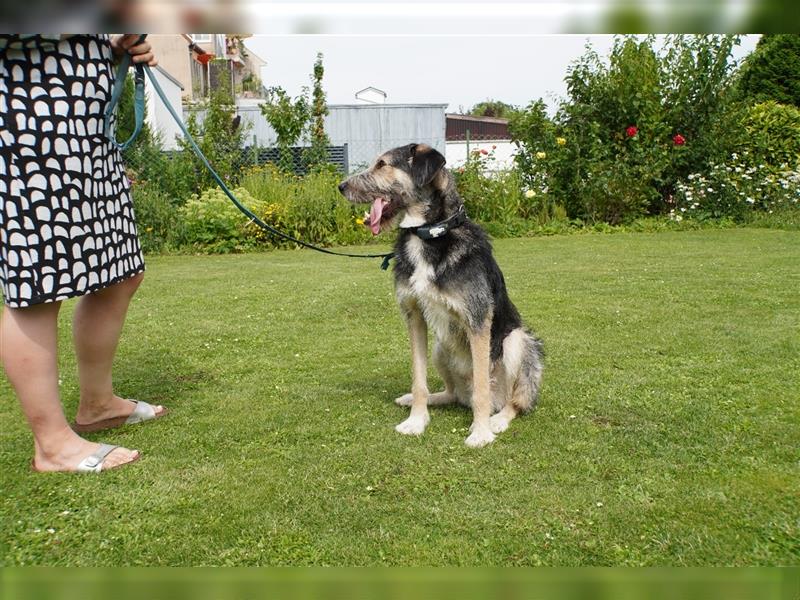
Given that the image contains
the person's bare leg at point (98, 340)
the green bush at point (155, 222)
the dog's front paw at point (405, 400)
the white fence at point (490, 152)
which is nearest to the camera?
the person's bare leg at point (98, 340)

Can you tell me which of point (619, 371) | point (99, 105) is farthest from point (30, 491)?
point (619, 371)

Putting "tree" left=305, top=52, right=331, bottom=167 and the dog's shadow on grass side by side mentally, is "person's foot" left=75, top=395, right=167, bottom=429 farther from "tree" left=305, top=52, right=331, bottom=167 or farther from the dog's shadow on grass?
"tree" left=305, top=52, right=331, bottom=167

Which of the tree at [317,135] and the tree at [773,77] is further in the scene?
the tree at [773,77]

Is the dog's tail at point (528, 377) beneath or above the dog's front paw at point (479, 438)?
above

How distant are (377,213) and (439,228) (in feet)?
1.34

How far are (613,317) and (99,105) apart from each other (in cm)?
518

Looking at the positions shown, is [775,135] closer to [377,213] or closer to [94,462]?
[377,213]

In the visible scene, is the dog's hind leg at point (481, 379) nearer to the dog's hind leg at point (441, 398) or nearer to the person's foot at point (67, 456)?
the dog's hind leg at point (441, 398)

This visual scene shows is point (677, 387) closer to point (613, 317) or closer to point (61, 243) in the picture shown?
point (613, 317)

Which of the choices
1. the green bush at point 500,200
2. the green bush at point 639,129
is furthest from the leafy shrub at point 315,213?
the green bush at point 639,129

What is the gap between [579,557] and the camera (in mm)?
2621

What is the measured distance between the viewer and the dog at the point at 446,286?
4035 millimetres

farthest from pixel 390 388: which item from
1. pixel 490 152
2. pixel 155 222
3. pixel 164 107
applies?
pixel 164 107

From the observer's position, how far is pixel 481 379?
13.4ft
